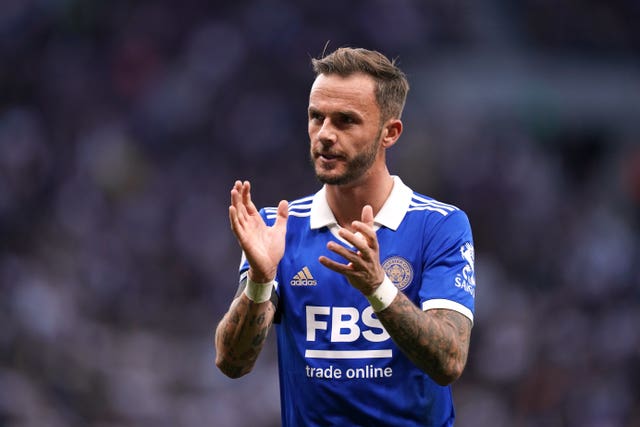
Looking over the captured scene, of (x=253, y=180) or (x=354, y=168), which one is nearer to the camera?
(x=354, y=168)

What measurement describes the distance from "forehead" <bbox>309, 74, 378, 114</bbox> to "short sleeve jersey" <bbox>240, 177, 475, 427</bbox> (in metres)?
0.49

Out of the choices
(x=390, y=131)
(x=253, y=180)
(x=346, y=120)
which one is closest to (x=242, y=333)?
(x=346, y=120)

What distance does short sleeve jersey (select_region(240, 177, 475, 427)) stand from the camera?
14.7 feet

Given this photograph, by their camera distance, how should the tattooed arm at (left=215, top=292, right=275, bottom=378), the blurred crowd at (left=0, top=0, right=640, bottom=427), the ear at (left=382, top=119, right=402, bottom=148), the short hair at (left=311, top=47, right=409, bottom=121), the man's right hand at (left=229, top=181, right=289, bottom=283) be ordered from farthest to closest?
the blurred crowd at (left=0, top=0, right=640, bottom=427)
the ear at (left=382, top=119, right=402, bottom=148)
the short hair at (left=311, top=47, right=409, bottom=121)
the tattooed arm at (left=215, top=292, right=275, bottom=378)
the man's right hand at (left=229, top=181, right=289, bottom=283)

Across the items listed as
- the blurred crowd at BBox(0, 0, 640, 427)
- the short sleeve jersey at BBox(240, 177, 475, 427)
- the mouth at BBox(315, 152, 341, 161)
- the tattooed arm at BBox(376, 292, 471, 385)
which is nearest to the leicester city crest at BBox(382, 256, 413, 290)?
the short sleeve jersey at BBox(240, 177, 475, 427)

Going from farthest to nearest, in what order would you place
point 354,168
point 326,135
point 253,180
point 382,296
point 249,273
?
point 253,180, point 354,168, point 326,135, point 249,273, point 382,296

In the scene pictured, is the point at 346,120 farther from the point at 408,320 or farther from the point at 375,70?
the point at 408,320

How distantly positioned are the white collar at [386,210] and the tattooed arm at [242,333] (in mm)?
480

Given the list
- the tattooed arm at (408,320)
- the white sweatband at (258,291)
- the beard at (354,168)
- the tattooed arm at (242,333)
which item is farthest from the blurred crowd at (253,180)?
the tattooed arm at (408,320)

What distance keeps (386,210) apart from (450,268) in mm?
416

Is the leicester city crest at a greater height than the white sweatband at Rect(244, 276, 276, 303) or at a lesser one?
greater

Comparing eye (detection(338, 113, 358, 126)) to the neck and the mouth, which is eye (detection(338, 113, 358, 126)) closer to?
the mouth

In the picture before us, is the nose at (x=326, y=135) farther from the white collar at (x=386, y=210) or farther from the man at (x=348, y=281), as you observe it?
the white collar at (x=386, y=210)

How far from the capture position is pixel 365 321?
14.8ft
